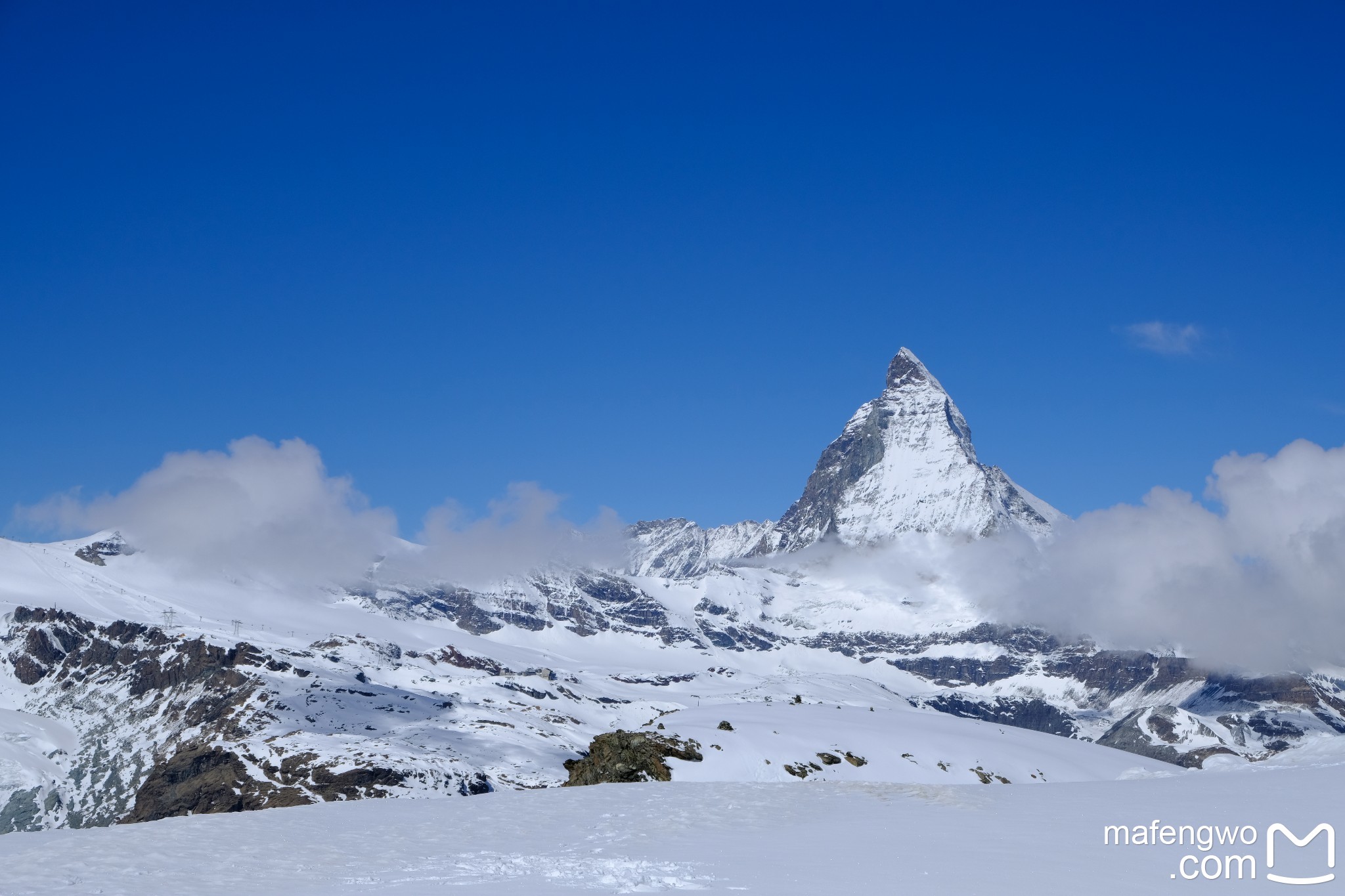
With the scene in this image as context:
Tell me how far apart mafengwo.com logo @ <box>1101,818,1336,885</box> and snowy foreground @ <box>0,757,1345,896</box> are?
113 millimetres

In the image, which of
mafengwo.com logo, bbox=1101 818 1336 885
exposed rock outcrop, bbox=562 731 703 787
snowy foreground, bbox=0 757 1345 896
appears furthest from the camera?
exposed rock outcrop, bbox=562 731 703 787

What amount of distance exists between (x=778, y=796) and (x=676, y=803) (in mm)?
3907

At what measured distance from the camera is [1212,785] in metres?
35.4

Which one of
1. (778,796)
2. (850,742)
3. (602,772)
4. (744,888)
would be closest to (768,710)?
(850,742)

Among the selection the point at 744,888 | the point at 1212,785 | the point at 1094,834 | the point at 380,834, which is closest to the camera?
the point at 744,888

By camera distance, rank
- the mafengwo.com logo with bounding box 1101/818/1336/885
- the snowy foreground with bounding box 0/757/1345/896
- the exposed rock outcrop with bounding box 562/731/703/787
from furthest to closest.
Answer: the exposed rock outcrop with bounding box 562/731/703/787 → the snowy foreground with bounding box 0/757/1345/896 → the mafengwo.com logo with bounding box 1101/818/1336/885

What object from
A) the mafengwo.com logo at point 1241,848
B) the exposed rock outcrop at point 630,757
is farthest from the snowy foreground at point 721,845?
the exposed rock outcrop at point 630,757

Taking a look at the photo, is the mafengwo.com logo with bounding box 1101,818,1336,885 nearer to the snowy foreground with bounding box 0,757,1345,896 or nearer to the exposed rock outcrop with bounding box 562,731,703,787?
the snowy foreground with bounding box 0,757,1345,896

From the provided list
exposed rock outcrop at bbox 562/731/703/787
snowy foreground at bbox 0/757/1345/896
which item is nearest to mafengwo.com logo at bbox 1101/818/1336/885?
snowy foreground at bbox 0/757/1345/896

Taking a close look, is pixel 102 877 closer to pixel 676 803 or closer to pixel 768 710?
pixel 676 803

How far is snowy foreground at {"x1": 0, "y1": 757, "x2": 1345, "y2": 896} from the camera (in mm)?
23781

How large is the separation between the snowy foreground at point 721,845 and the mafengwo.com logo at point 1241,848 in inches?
4.5

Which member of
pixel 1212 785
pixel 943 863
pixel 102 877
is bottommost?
pixel 102 877

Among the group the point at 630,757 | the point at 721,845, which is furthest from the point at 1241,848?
the point at 630,757
